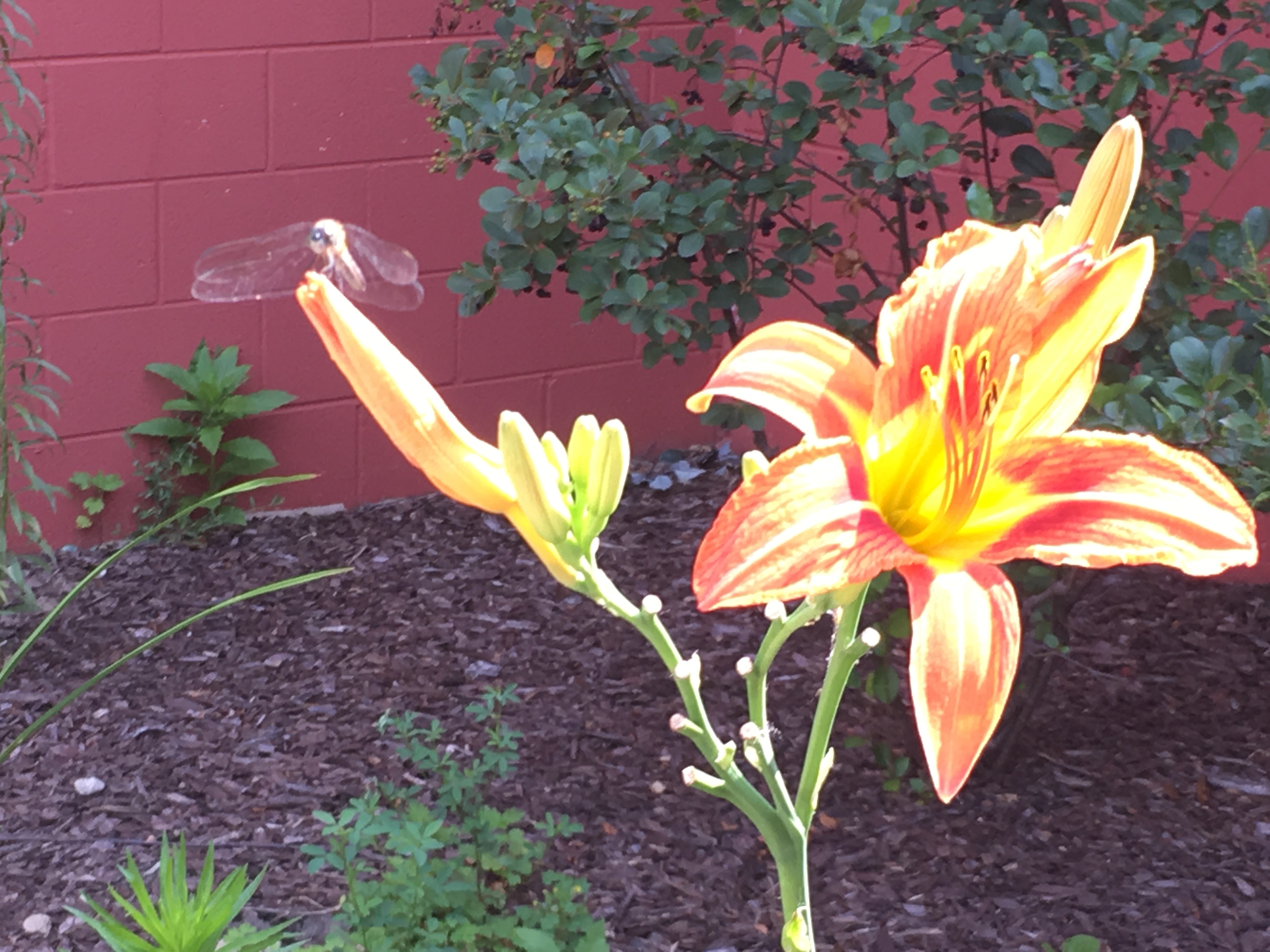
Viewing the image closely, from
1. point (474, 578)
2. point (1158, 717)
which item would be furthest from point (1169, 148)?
point (474, 578)

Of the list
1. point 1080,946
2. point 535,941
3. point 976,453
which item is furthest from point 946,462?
point 1080,946

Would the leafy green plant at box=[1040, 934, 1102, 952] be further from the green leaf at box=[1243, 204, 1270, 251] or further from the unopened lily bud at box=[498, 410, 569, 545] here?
the unopened lily bud at box=[498, 410, 569, 545]

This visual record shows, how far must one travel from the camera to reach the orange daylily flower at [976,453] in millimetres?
708

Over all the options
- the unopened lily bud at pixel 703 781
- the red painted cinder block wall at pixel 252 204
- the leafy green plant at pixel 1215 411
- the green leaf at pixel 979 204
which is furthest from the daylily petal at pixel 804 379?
the red painted cinder block wall at pixel 252 204

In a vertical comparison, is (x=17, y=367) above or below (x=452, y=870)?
above

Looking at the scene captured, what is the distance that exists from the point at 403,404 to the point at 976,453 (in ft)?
1.11

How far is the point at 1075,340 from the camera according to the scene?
81 centimetres

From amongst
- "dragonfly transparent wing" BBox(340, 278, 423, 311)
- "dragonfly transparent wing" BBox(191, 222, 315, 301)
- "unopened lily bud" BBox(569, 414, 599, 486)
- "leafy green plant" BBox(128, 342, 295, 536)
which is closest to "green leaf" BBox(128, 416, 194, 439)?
"leafy green plant" BBox(128, 342, 295, 536)

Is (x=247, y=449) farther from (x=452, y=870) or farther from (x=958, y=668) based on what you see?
(x=958, y=668)

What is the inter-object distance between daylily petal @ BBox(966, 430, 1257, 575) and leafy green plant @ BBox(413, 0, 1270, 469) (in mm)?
1154

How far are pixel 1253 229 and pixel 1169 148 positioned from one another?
1.14ft

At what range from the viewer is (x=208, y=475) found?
12.6 ft

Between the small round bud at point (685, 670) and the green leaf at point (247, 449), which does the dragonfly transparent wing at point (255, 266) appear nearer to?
the green leaf at point (247, 449)

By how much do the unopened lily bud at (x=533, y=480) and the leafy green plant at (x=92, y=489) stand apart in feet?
10.1
